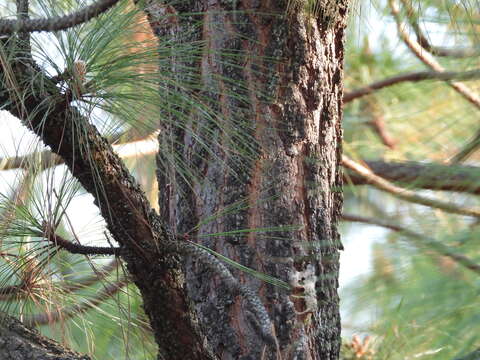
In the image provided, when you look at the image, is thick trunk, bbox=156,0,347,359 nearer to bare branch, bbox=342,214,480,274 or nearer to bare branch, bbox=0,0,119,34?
bare branch, bbox=0,0,119,34

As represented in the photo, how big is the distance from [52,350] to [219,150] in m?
0.35

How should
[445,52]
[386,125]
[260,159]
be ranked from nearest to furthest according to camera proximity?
[260,159] < [445,52] < [386,125]

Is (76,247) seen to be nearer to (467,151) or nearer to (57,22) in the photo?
(57,22)

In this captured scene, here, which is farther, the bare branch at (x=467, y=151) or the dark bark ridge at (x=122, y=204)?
the dark bark ridge at (x=122, y=204)

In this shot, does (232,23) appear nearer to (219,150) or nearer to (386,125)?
(219,150)

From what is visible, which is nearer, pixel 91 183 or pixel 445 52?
pixel 91 183

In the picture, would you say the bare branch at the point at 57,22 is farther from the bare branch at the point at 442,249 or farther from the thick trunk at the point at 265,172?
the bare branch at the point at 442,249

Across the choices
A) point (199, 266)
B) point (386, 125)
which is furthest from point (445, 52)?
point (386, 125)

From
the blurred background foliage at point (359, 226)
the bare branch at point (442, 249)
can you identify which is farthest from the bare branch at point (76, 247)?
the bare branch at point (442, 249)

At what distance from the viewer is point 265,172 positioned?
1155mm

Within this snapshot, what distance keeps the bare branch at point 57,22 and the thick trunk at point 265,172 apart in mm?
217

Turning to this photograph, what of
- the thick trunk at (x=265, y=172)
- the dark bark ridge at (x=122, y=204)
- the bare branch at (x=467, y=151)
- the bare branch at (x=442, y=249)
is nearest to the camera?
the bare branch at (x=442, y=249)

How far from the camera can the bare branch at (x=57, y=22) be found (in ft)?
2.87

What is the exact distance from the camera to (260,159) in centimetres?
115
